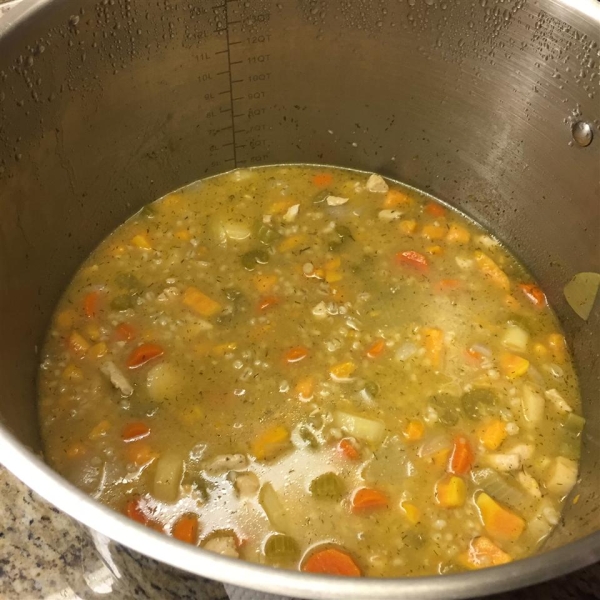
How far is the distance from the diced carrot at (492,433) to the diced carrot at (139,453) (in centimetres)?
70

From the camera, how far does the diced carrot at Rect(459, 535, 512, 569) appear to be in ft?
4.16

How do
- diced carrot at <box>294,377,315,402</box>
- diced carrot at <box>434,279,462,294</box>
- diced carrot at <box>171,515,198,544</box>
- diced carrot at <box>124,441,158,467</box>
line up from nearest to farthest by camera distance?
diced carrot at <box>171,515,198,544</box> < diced carrot at <box>124,441,158,467</box> < diced carrot at <box>294,377,315,402</box> < diced carrot at <box>434,279,462,294</box>

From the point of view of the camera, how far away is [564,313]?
66.6 inches

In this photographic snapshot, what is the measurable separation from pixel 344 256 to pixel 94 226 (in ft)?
2.13

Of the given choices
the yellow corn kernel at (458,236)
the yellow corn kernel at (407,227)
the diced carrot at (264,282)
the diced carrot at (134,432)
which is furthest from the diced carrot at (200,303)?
the yellow corn kernel at (458,236)

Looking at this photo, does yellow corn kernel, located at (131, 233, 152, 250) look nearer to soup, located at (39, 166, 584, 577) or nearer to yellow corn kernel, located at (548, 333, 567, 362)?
soup, located at (39, 166, 584, 577)

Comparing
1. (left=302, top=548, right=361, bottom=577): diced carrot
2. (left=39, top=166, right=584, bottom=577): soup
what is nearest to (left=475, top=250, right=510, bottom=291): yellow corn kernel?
(left=39, top=166, right=584, bottom=577): soup

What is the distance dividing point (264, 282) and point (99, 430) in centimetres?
54

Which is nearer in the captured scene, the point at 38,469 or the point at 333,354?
the point at 38,469

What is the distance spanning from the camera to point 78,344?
154cm

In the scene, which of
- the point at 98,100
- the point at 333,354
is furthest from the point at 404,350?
the point at 98,100

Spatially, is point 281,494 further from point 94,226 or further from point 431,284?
point 94,226

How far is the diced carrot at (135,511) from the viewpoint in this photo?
127cm

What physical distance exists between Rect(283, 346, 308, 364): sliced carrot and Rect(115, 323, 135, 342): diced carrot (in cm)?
36
